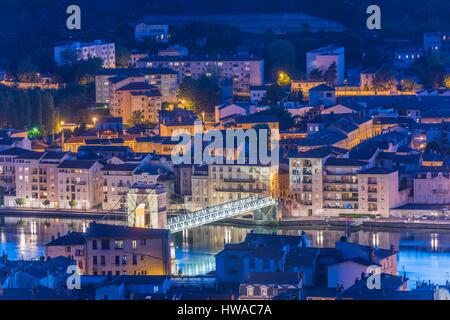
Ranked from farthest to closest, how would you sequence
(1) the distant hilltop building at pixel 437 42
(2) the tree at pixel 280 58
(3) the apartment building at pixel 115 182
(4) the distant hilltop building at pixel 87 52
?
(1) the distant hilltop building at pixel 437 42, (4) the distant hilltop building at pixel 87 52, (2) the tree at pixel 280 58, (3) the apartment building at pixel 115 182

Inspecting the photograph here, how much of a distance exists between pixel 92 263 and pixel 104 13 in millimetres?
14743

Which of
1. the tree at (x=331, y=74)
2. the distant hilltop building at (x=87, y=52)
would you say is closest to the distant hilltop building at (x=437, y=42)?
the tree at (x=331, y=74)

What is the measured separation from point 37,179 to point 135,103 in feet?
11.0

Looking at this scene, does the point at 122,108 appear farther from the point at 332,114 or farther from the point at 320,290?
the point at 320,290

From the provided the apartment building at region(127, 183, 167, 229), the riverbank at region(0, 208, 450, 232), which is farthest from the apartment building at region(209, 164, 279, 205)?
the apartment building at region(127, 183, 167, 229)

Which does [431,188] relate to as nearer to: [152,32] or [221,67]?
[221,67]

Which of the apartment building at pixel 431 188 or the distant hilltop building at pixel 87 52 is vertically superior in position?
the distant hilltop building at pixel 87 52

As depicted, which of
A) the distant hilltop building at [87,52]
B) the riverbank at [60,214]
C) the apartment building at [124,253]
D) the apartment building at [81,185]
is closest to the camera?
the apartment building at [124,253]

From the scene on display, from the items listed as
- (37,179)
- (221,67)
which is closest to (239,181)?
(37,179)

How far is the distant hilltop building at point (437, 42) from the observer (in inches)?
815

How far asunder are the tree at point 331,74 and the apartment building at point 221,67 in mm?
728

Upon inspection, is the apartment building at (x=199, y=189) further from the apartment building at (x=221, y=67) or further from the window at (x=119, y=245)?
the apartment building at (x=221, y=67)

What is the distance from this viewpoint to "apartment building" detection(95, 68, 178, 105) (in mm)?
17519

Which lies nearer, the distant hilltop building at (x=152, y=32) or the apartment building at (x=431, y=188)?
the apartment building at (x=431, y=188)
